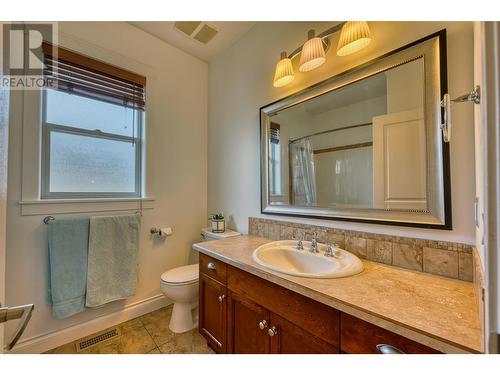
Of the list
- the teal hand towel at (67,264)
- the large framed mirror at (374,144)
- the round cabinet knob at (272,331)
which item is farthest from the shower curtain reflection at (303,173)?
the teal hand towel at (67,264)

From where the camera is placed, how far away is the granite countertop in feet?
1.81

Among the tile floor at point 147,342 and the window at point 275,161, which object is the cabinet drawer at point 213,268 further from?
the window at point 275,161

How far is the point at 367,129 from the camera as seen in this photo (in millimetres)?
1169

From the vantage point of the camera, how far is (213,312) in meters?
1.36

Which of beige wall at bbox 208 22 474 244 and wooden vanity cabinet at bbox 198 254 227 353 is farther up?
beige wall at bbox 208 22 474 244

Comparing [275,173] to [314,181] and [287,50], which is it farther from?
[287,50]

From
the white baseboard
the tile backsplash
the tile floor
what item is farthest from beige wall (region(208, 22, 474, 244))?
the white baseboard

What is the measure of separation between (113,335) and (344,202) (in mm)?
2018

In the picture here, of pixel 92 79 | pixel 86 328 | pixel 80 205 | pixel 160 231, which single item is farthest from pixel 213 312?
pixel 92 79

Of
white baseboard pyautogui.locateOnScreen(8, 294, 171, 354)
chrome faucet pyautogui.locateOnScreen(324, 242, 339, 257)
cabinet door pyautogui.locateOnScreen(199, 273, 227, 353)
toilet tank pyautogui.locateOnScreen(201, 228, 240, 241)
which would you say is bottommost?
white baseboard pyautogui.locateOnScreen(8, 294, 171, 354)

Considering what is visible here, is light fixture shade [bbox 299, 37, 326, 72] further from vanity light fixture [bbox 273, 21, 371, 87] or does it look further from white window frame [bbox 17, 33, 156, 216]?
white window frame [bbox 17, 33, 156, 216]

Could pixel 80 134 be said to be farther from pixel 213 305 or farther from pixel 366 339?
pixel 366 339

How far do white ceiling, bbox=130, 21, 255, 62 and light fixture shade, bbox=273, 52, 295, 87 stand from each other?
0.69m
